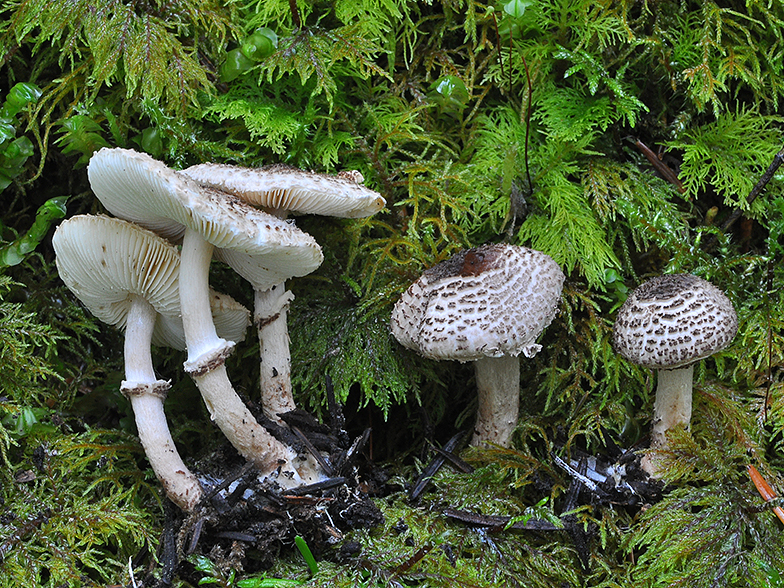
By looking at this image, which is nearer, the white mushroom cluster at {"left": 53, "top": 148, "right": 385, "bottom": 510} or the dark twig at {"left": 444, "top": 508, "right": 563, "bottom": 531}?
the white mushroom cluster at {"left": 53, "top": 148, "right": 385, "bottom": 510}

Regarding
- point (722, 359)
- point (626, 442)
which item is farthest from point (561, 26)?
point (626, 442)

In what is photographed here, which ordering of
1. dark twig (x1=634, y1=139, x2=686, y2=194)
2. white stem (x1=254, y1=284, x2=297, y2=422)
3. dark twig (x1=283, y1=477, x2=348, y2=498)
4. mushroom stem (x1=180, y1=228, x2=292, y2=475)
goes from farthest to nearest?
dark twig (x1=634, y1=139, x2=686, y2=194)
white stem (x1=254, y1=284, x2=297, y2=422)
dark twig (x1=283, y1=477, x2=348, y2=498)
mushroom stem (x1=180, y1=228, x2=292, y2=475)

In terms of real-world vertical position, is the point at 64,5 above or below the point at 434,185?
above

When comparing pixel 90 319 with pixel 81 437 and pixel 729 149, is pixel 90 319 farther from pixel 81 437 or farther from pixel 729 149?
pixel 729 149

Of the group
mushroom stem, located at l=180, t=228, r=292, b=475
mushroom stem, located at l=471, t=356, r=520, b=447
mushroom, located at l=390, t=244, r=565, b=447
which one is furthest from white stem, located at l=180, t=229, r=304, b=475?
mushroom stem, located at l=471, t=356, r=520, b=447

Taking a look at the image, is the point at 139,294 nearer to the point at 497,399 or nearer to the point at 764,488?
the point at 497,399

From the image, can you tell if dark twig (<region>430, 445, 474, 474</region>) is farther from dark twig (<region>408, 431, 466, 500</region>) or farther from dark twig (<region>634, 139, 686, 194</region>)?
dark twig (<region>634, 139, 686, 194</region>)

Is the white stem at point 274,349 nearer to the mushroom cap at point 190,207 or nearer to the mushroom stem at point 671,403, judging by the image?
the mushroom cap at point 190,207

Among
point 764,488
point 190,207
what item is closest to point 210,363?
point 190,207
